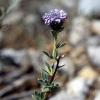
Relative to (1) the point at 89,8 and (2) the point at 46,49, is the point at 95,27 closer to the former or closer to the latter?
(1) the point at 89,8

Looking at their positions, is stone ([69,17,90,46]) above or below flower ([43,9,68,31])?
above

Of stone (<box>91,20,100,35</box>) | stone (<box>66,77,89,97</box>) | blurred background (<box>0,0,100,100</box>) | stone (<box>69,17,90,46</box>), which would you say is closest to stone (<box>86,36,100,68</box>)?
blurred background (<box>0,0,100,100</box>)

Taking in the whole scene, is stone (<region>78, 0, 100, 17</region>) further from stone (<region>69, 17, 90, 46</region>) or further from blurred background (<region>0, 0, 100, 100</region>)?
stone (<region>69, 17, 90, 46</region>)

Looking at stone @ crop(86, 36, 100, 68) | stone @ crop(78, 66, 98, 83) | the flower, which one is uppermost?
stone @ crop(86, 36, 100, 68)

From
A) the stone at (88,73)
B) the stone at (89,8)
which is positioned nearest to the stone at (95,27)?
the stone at (89,8)

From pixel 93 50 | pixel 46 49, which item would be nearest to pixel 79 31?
pixel 46 49

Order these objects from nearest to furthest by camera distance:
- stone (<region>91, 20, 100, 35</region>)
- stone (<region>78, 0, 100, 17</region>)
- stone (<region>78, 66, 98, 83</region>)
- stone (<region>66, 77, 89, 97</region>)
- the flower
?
the flower
stone (<region>66, 77, 89, 97</region>)
stone (<region>78, 66, 98, 83</region>)
stone (<region>91, 20, 100, 35</region>)
stone (<region>78, 0, 100, 17</region>)

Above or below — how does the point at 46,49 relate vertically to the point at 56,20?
above

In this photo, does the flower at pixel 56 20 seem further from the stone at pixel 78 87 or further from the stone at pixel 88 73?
the stone at pixel 88 73

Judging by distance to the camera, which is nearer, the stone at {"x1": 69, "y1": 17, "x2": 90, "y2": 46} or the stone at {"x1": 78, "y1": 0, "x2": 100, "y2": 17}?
the stone at {"x1": 69, "y1": 17, "x2": 90, "y2": 46}
